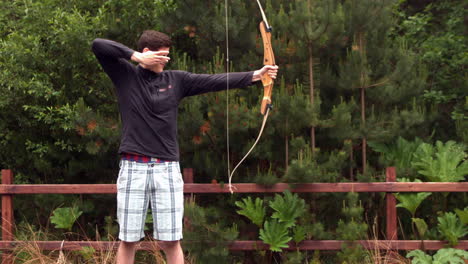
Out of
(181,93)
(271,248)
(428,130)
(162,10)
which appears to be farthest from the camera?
(428,130)

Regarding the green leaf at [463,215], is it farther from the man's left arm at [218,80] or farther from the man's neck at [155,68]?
the man's neck at [155,68]

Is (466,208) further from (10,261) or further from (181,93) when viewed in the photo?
(10,261)

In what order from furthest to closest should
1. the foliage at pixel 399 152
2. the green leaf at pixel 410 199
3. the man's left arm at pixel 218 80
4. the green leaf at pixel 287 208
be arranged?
the foliage at pixel 399 152
the green leaf at pixel 410 199
the green leaf at pixel 287 208
the man's left arm at pixel 218 80

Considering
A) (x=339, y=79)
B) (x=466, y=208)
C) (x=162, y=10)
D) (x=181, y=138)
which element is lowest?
(x=466, y=208)

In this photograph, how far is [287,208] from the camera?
4.93 m

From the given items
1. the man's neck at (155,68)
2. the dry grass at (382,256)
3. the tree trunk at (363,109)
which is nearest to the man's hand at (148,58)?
the man's neck at (155,68)

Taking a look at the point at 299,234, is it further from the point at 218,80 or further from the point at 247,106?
the point at 218,80

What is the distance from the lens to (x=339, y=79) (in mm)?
5512

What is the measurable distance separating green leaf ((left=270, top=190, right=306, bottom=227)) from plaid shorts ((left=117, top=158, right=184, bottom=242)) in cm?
153

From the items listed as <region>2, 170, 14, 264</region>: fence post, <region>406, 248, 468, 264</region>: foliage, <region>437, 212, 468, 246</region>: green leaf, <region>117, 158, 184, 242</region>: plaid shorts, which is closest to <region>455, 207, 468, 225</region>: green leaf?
<region>437, 212, 468, 246</region>: green leaf

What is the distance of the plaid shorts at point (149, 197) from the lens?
136 inches

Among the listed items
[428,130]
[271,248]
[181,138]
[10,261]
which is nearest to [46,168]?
[10,261]

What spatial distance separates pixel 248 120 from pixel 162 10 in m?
1.50

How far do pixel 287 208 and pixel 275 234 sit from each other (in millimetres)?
228
